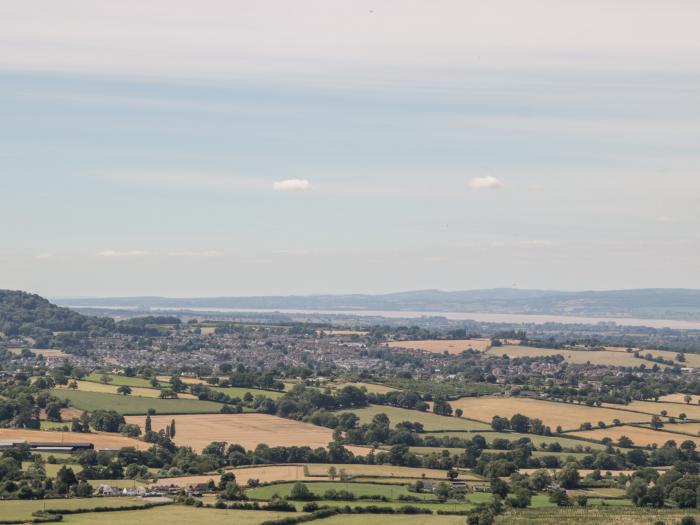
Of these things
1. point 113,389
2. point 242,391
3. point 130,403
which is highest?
point 113,389

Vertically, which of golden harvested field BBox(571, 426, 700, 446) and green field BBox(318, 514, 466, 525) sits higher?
golden harvested field BBox(571, 426, 700, 446)

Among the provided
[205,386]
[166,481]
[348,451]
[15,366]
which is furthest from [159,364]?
[166,481]

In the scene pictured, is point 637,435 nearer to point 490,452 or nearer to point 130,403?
point 490,452

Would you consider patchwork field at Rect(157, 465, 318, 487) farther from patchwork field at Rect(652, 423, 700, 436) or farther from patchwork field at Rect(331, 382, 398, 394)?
patchwork field at Rect(331, 382, 398, 394)

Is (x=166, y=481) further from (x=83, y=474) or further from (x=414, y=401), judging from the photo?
(x=414, y=401)

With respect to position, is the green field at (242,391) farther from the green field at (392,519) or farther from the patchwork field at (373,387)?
the green field at (392,519)

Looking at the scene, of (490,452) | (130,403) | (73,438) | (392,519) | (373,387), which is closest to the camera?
(392,519)

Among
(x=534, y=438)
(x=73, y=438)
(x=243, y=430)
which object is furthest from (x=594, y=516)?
(x=73, y=438)

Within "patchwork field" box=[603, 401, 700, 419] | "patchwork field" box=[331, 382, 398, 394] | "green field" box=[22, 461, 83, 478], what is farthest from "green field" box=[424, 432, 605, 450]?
"green field" box=[22, 461, 83, 478]
